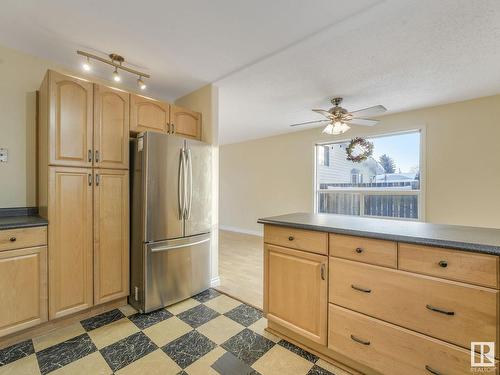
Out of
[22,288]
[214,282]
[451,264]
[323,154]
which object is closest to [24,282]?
[22,288]

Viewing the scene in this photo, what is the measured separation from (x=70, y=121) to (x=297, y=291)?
2360mm

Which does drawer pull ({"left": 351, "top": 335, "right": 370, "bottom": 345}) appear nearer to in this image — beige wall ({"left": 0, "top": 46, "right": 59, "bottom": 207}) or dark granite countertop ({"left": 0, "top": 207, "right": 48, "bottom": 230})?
dark granite countertop ({"left": 0, "top": 207, "right": 48, "bottom": 230})

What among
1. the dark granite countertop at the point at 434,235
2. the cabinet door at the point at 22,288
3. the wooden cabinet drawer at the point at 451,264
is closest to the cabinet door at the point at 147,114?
the cabinet door at the point at 22,288

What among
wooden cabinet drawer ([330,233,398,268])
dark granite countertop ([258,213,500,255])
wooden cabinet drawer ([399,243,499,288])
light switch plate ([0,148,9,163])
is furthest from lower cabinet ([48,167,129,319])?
wooden cabinet drawer ([399,243,499,288])

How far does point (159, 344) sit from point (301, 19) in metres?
2.73

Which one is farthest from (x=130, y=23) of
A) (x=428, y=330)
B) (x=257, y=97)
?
(x=428, y=330)

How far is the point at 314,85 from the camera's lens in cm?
283

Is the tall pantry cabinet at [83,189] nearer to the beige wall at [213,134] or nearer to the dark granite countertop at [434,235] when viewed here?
the beige wall at [213,134]

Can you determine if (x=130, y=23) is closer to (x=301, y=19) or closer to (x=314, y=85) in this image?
(x=301, y=19)

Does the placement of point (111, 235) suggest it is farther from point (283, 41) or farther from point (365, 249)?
point (283, 41)

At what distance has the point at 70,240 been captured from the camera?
1957 mm

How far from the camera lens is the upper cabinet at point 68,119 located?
188cm

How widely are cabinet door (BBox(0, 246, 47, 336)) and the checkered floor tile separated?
0.64 ft

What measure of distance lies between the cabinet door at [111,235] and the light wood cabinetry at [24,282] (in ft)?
1.20
